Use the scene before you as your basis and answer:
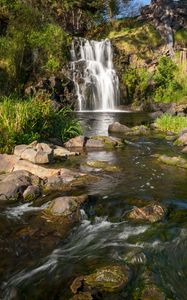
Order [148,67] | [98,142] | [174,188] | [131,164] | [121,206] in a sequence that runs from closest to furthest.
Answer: [121,206]
[174,188]
[131,164]
[98,142]
[148,67]

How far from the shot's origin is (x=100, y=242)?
7906 millimetres

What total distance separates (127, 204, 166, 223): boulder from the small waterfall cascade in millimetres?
24701

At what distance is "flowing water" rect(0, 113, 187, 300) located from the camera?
6547 mm

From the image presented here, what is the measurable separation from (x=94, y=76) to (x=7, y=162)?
22812mm

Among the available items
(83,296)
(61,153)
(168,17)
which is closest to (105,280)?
(83,296)

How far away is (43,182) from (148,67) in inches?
1134

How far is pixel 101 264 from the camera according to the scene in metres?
6.95

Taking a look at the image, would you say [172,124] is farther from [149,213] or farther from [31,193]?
[149,213]

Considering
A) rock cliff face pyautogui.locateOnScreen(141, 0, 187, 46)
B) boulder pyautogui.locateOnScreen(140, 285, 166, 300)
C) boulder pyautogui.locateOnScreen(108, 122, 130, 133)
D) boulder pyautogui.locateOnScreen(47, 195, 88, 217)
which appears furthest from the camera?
rock cliff face pyautogui.locateOnScreen(141, 0, 187, 46)

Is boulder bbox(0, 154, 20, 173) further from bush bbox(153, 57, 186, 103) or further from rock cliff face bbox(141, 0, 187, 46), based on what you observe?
rock cliff face bbox(141, 0, 187, 46)

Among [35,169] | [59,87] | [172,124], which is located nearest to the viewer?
[35,169]

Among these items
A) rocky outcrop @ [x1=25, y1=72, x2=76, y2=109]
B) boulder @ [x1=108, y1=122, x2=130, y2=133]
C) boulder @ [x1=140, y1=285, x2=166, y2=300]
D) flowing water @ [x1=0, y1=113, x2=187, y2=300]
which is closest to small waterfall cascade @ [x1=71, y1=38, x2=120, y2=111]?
rocky outcrop @ [x1=25, y1=72, x2=76, y2=109]

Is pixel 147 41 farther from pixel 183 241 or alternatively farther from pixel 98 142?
pixel 183 241

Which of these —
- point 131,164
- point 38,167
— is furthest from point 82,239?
point 131,164
